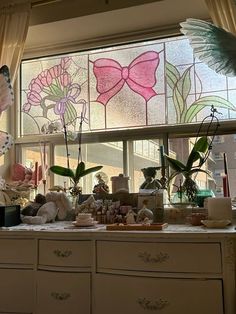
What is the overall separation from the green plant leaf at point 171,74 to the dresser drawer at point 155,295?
1.34m

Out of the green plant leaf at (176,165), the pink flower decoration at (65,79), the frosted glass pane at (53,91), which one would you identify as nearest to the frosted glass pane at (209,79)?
the green plant leaf at (176,165)

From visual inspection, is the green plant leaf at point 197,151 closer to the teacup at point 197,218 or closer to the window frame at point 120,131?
the window frame at point 120,131

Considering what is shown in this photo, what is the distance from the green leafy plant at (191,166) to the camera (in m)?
2.22

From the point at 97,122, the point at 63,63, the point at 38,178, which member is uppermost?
the point at 63,63

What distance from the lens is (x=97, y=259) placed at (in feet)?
5.76

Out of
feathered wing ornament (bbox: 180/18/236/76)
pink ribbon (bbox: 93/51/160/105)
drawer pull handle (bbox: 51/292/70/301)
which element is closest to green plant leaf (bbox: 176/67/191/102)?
pink ribbon (bbox: 93/51/160/105)

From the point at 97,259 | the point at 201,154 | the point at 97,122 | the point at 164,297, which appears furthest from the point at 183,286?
the point at 97,122

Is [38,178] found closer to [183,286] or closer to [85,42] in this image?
[85,42]

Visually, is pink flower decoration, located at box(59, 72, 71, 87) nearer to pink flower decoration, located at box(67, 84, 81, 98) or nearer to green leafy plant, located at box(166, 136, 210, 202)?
pink flower decoration, located at box(67, 84, 81, 98)

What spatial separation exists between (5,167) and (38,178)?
293 millimetres

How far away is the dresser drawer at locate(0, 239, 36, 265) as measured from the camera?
1876mm

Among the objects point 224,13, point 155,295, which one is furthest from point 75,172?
point 224,13

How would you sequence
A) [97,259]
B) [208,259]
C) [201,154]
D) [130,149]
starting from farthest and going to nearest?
[130,149] < [201,154] < [97,259] < [208,259]

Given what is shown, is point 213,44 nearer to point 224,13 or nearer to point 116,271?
point 224,13
